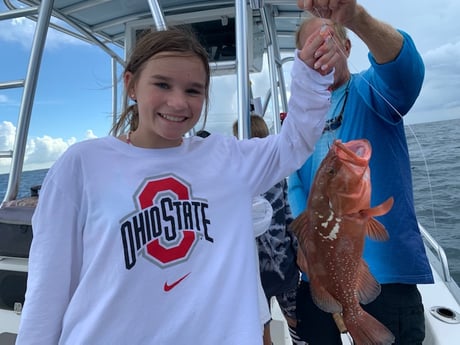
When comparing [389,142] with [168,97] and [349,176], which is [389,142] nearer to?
[349,176]

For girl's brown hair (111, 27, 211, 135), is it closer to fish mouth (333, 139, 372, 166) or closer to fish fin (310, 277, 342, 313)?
fish mouth (333, 139, 372, 166)

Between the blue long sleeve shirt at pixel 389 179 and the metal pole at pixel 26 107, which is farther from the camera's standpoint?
the metal pole at pixel 26 107

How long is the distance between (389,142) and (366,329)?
63 centimetres

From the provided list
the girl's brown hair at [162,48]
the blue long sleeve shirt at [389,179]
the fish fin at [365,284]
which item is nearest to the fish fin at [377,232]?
the fish fin at [365,284]

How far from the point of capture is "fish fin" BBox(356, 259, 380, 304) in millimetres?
1132

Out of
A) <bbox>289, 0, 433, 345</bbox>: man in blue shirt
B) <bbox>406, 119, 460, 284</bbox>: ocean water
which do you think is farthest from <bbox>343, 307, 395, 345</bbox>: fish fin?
<bbox>406, 119, 460, 284</bbox>: ocean water

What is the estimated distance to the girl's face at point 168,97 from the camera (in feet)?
3.65

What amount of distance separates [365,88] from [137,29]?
3.58 m

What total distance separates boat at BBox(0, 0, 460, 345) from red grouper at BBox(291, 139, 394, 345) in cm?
45

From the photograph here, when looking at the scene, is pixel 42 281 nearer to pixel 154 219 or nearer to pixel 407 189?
pixel 154 219

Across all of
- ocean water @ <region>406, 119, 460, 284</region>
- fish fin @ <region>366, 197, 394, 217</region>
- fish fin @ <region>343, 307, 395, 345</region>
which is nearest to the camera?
fish fin @ <region>366, 197, 394, 217</region>

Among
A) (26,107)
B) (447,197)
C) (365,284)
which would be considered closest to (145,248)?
(365,284)

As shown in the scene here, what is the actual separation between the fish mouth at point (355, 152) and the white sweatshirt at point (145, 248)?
91 millimetres

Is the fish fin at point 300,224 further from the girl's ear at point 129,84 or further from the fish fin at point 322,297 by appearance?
the girl's ear at point 129,84
